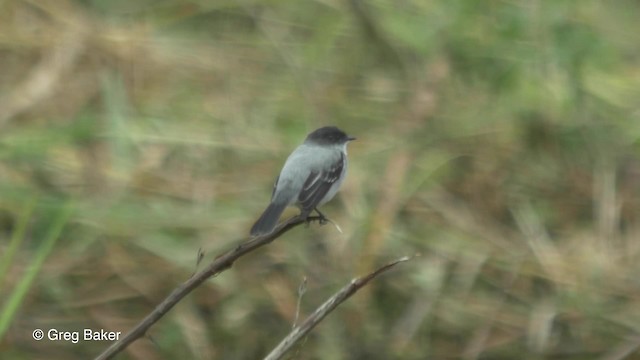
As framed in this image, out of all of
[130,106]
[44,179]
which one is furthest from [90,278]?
[130,106]

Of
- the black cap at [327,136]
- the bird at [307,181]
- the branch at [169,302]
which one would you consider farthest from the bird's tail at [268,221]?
the branch at [169,302]

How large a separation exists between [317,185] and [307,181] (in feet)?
0.06

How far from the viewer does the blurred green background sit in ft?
10.8

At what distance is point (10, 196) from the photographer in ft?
11.5

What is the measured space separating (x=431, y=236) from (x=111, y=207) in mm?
757

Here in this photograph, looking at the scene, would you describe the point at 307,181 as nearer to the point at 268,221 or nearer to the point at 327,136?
the point at 268,221

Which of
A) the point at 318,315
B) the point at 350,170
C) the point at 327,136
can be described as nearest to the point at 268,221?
the point at 327,136

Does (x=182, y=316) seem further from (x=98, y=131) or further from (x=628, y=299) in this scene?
(x=628, y=299)

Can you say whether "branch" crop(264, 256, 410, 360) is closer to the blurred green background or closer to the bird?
the bird

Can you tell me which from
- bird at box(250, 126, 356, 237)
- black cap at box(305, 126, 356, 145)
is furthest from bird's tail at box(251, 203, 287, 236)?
black cap at box(305, 126, 356, 145)

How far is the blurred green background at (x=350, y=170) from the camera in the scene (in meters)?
3.30

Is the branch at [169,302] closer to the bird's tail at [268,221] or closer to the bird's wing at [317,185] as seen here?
the bird's tail at [268,221]

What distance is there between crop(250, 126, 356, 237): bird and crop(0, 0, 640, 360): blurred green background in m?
0.52

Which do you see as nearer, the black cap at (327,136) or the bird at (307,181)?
the bird at (307,181)
